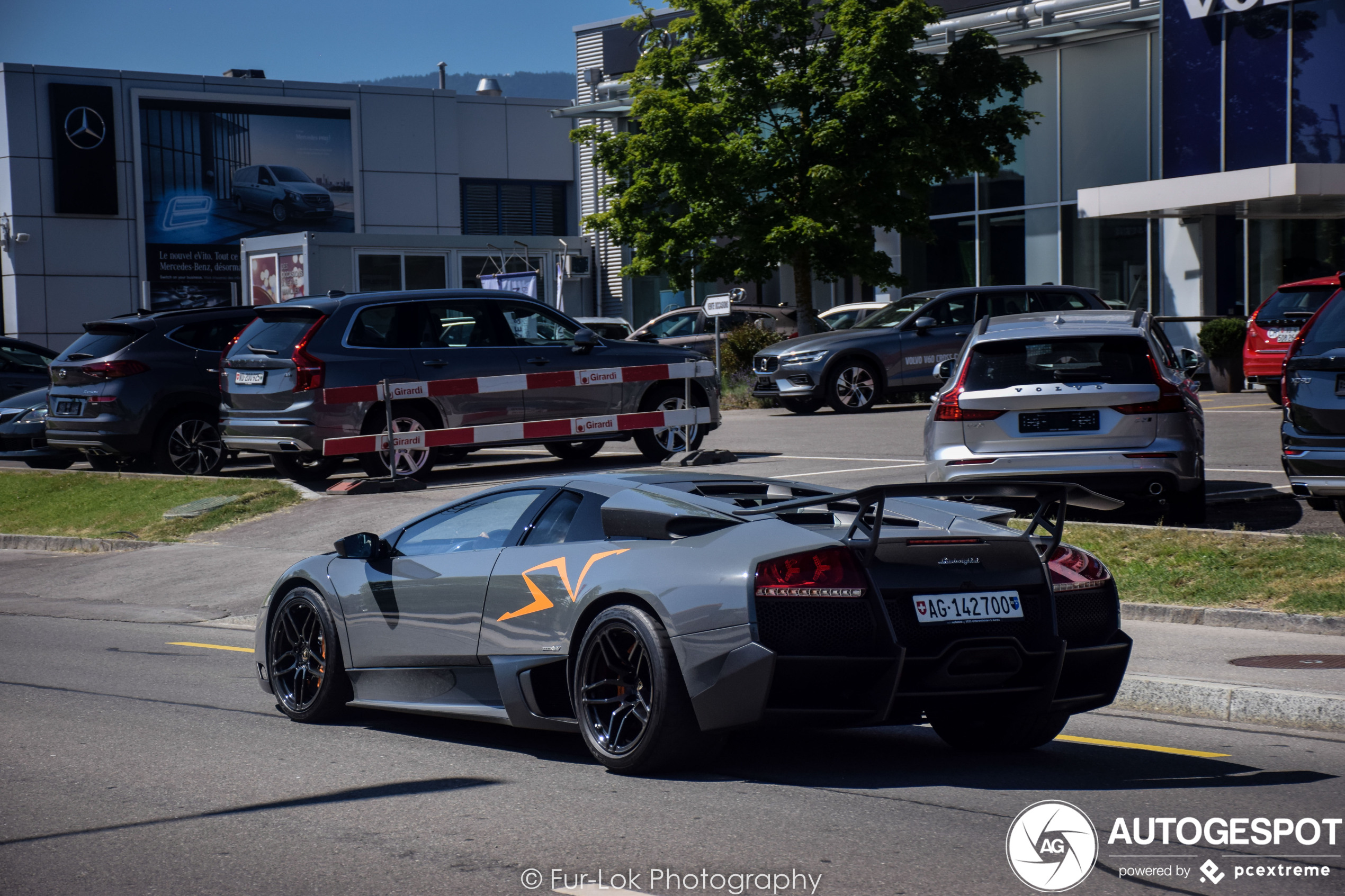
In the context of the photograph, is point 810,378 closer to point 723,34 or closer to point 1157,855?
point 723,34

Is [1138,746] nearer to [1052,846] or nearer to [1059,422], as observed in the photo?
[1052,846]

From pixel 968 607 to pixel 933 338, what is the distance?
702 inches

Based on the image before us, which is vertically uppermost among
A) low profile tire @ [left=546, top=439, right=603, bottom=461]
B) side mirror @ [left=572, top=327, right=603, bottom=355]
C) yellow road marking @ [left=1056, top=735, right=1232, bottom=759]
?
side mirror @ [left=572, top=327, right=603, bottom=355]

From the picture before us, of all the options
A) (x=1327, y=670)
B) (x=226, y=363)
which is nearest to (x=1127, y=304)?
(x=226, y=363)

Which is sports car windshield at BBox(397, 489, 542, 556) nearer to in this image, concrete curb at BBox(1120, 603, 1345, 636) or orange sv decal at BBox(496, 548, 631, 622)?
orange sv decal at BBox(496, 548, 631, 622)

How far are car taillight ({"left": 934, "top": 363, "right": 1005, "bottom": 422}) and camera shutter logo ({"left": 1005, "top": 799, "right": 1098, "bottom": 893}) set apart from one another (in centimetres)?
622

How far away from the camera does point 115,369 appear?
674 inches

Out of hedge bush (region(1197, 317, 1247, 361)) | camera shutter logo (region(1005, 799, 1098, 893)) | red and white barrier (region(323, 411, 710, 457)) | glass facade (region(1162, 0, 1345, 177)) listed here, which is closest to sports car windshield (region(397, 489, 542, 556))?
camera shutter logo (region(1005, 799, 1098, 893))

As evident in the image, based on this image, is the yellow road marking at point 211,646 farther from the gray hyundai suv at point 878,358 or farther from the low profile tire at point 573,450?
the gray hyundai suv at point 878,358

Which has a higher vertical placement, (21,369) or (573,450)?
(21,369)

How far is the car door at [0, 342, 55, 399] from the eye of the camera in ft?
76.0

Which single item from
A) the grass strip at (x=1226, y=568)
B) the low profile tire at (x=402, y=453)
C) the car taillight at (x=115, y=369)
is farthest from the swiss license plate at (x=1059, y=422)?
the car taillight at (x=115, y=369)

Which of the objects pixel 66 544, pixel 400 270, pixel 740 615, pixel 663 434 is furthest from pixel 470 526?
pixel 400 270

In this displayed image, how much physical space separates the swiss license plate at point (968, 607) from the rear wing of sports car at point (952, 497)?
0.26 meters
